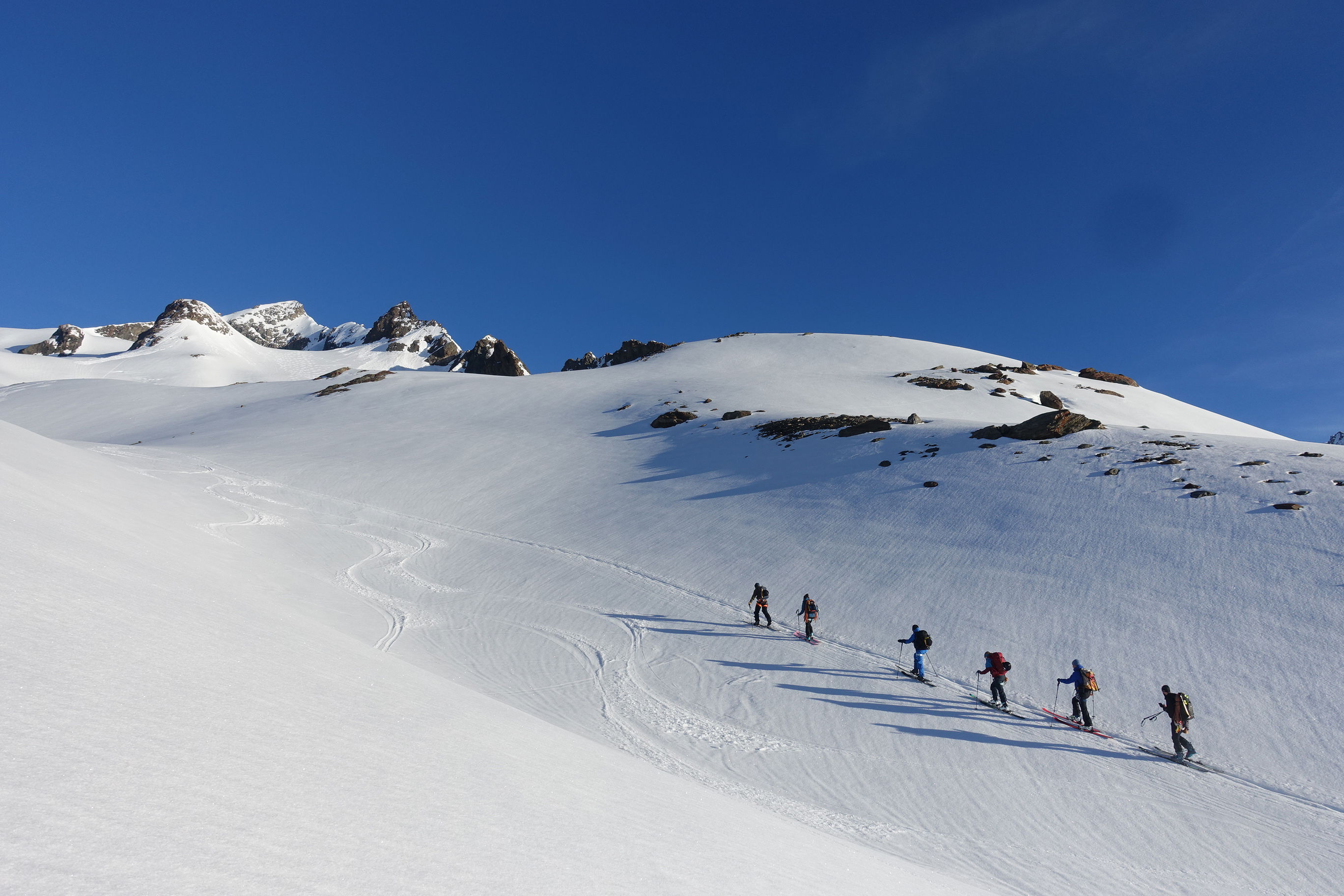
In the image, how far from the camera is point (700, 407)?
4362 centimetres

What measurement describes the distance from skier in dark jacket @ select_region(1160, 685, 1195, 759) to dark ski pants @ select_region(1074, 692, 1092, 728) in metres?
1.11

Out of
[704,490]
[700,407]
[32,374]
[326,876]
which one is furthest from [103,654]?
[32,374]

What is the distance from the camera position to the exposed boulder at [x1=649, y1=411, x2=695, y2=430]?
40.2 m

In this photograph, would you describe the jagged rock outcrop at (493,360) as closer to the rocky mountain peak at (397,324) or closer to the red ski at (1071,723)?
the rocky mountain peak at (397,324)

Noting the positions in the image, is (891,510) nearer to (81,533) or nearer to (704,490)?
(704,490)

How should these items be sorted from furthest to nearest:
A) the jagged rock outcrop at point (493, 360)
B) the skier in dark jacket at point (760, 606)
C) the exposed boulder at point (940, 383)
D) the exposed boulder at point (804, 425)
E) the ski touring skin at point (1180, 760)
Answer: the jagged rock outcrop at point (493, 360) < the exposed boulder at point (940, 383) < the exposed boulder at point (804, 425) < the skier in dark jacket at point (760, 606) < the ski touring skin at point (1180, 760)

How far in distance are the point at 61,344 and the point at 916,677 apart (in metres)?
180

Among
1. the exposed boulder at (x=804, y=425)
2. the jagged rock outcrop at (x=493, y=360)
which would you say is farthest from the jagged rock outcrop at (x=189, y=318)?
the exposed boulder at (x=804, y=425)

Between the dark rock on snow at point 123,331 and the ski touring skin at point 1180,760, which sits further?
the dark rock on snow at point 123,331

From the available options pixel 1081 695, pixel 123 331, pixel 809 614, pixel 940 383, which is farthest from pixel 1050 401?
pixel 123 331

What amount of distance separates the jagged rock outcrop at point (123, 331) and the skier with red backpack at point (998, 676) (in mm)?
195019

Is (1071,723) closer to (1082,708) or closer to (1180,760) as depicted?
(1082,708)

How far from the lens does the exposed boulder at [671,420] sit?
4019cm

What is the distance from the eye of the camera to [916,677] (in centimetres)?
1296
